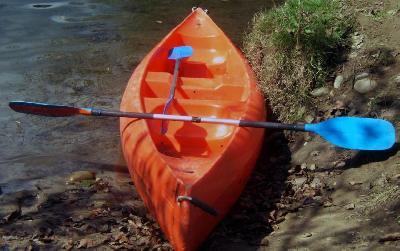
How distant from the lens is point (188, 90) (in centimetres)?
597

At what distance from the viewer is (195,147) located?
17.0 feet

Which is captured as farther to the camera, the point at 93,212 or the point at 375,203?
the point at 93,212

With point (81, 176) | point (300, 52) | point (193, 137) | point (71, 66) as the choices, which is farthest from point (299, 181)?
point (71, 66)

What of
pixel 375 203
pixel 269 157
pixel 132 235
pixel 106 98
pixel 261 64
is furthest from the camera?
pixel 106 98

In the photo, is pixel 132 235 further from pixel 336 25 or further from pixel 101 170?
pixel 336 25

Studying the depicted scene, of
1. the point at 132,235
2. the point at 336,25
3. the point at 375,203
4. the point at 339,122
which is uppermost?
the point at 336,25

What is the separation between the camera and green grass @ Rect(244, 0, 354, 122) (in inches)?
227

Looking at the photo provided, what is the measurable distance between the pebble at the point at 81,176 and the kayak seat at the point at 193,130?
0.87 meters

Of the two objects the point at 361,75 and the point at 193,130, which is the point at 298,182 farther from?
the point at 361,75

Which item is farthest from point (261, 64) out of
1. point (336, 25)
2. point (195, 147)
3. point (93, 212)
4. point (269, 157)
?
point (93, 212)

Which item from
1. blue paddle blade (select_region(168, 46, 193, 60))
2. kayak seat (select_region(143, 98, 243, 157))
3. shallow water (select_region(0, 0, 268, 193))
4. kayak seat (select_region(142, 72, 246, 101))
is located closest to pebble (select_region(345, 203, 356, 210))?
kayak seat (select_region(143, 98, 243, 157))

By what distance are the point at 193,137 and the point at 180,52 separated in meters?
1.66

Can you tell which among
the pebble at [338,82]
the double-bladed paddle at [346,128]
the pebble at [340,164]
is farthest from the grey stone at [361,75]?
the pebble at [340,164]

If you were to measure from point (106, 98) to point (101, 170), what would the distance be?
1878 mm
